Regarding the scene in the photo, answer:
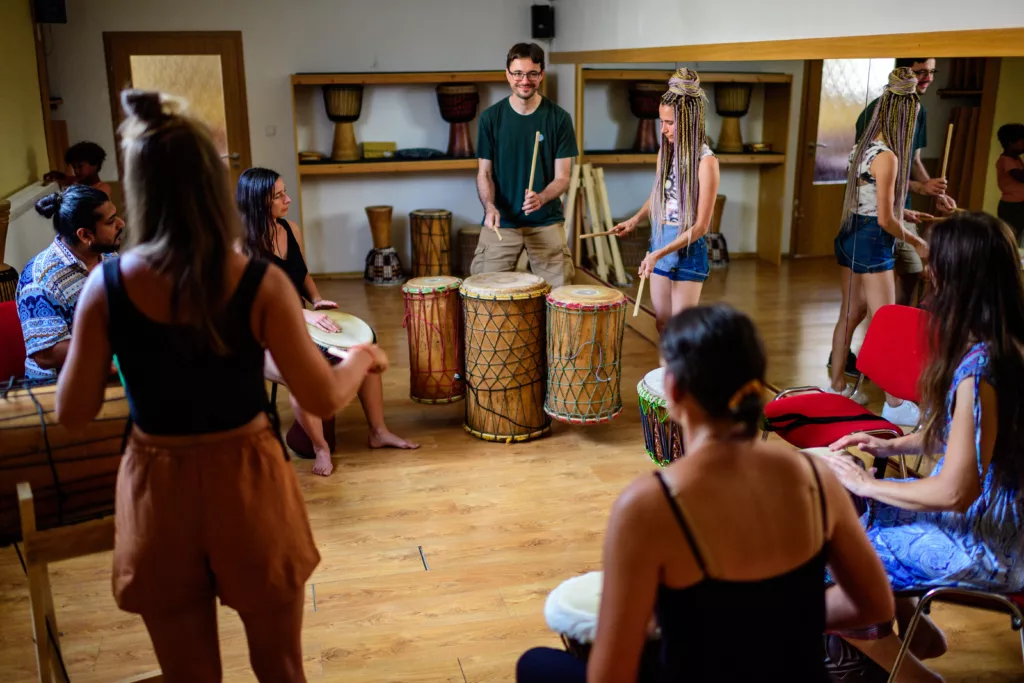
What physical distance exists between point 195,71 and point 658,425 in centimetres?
518

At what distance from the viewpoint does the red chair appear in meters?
2.59

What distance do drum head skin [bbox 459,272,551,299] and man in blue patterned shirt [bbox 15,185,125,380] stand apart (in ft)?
4.95

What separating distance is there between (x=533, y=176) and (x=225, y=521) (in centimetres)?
311

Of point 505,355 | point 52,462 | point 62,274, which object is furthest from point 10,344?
point 505,355

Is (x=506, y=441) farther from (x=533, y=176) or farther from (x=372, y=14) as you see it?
(x=372, y=14)

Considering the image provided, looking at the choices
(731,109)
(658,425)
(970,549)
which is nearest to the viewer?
(970,549)

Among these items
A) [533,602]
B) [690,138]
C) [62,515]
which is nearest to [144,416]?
[62,515]

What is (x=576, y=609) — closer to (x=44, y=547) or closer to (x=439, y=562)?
(x=44, y=547)

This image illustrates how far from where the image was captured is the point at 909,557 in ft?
6.63

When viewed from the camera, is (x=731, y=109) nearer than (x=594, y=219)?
Yes

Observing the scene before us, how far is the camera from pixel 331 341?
324 centimetres

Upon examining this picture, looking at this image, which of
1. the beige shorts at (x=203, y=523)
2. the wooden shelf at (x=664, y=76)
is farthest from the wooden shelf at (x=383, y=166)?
the beige shorts at (x=203, y=523)

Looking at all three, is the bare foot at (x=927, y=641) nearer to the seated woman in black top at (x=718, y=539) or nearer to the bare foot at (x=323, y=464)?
the seated woman in black top at (x=718, y=539)

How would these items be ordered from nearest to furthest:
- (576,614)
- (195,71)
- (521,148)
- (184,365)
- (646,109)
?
(184,365)
(576,614)
(521,148)
(646,109)
(195,71)
